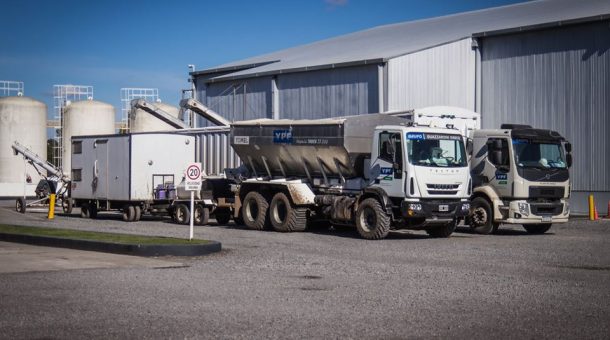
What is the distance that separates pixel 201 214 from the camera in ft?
96.9

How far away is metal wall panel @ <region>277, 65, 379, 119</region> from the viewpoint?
132 ft

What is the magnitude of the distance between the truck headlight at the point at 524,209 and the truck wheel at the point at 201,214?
10.6 meters

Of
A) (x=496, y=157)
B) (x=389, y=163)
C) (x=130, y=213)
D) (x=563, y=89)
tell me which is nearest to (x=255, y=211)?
(x=389, y=163)

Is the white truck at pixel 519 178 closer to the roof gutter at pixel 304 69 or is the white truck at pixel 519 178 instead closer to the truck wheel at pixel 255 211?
the truck wheel at pixel 255 211

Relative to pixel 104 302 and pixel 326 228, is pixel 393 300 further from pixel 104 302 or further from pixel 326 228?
pixel 326 228

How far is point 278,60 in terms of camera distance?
51.7 m

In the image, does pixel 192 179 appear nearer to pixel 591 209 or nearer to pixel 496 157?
pixel 496 157

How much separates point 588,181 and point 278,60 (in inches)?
880

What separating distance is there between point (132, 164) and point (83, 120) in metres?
36.7

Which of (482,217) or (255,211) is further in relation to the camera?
(255,211)

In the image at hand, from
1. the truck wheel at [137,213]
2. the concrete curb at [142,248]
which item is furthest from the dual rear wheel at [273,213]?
the concrete curb at [142,248]

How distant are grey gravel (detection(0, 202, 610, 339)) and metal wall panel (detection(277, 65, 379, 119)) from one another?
2046cm

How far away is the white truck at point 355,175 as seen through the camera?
22.6m

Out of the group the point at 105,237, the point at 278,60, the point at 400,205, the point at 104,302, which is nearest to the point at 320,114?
the point at 278,60
